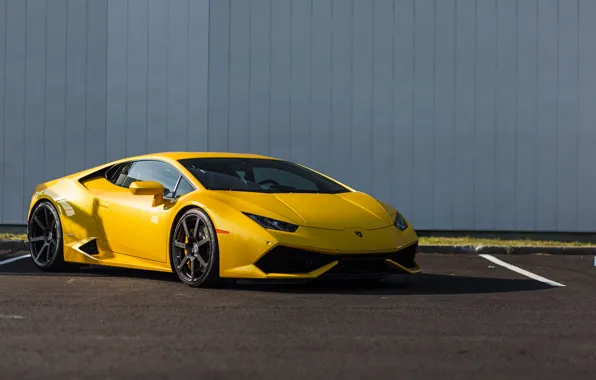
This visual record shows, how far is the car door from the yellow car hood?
0.66 metres

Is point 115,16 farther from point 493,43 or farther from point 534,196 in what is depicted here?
point 534,196

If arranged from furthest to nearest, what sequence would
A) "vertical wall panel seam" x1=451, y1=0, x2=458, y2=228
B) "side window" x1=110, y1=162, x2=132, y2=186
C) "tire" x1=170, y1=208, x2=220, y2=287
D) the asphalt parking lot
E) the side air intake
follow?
"vertical wall panel seam" x1=451, y1=0, x2=458, y2=228
"side window" x1=110, y1=162, x2=132, y2=186
the side air intake
"tire" x1=170, y1=208, x2=220, y2=287
the asphalt parking lot

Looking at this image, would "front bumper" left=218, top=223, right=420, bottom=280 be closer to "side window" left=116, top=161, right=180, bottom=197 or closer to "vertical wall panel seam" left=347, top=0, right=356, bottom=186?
"side window" left=116, top=161, right=180, bottom=197

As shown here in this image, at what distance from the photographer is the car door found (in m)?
7.50

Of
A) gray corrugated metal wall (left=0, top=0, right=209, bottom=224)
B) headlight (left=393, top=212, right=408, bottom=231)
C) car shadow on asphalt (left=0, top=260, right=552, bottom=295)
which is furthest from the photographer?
gray corrugated metal wall (left=0, top=0, right=209, bottom=224)

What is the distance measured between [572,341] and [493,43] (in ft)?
36.0

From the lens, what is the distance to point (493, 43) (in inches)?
595

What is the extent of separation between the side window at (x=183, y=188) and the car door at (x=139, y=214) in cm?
4

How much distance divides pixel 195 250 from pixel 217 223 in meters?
0.36

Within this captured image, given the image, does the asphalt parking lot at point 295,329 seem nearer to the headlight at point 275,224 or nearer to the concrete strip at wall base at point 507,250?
the headlight at point 275,224

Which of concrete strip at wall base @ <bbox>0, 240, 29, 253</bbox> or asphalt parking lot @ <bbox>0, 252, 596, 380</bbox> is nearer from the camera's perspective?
asphalt parking lot @ <bbox>0, 252, 596, 380</bbox>

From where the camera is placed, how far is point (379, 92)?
49.6ft

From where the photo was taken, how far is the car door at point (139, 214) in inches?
295

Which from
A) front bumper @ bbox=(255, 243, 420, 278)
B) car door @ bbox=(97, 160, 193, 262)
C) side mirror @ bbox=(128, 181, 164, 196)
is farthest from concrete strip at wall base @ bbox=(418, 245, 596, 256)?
side mirror @ bbox=(128, 181, 164, 196)
